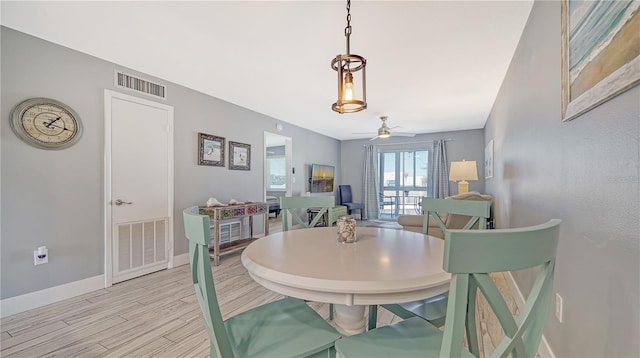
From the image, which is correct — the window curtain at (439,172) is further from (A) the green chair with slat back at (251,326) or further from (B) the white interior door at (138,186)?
(A) the green chair with slat back at (251,326)

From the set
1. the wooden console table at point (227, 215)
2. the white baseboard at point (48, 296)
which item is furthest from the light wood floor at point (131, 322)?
the wooden console table at point (227, 215)

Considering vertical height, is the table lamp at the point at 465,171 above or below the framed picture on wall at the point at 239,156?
below

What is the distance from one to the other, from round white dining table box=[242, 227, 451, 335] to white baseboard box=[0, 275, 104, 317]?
2.43 metres

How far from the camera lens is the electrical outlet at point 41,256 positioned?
237 centimetres

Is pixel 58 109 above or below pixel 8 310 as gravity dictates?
above

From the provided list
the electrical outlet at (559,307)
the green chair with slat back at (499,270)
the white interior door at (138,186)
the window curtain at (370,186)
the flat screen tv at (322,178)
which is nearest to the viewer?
the green chair with slat back at (499,270)

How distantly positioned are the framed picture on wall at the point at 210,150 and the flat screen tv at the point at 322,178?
2820 mm

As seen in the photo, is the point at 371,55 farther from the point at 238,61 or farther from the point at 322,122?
the point at 322,122

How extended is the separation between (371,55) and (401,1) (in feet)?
2.72

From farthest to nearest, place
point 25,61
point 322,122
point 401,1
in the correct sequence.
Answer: point 322,122, point 25,61, point 401,1

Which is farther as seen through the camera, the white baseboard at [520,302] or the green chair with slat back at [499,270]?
the white baseboard at [520,302]

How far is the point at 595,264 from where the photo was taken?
1.13m

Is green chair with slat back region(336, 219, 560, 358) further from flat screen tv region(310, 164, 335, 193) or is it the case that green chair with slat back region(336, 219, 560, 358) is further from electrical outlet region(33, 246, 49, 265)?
flat screen tv region(310, 164, 335, 193)

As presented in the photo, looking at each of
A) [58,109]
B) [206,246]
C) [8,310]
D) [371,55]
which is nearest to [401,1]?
[371,55]
